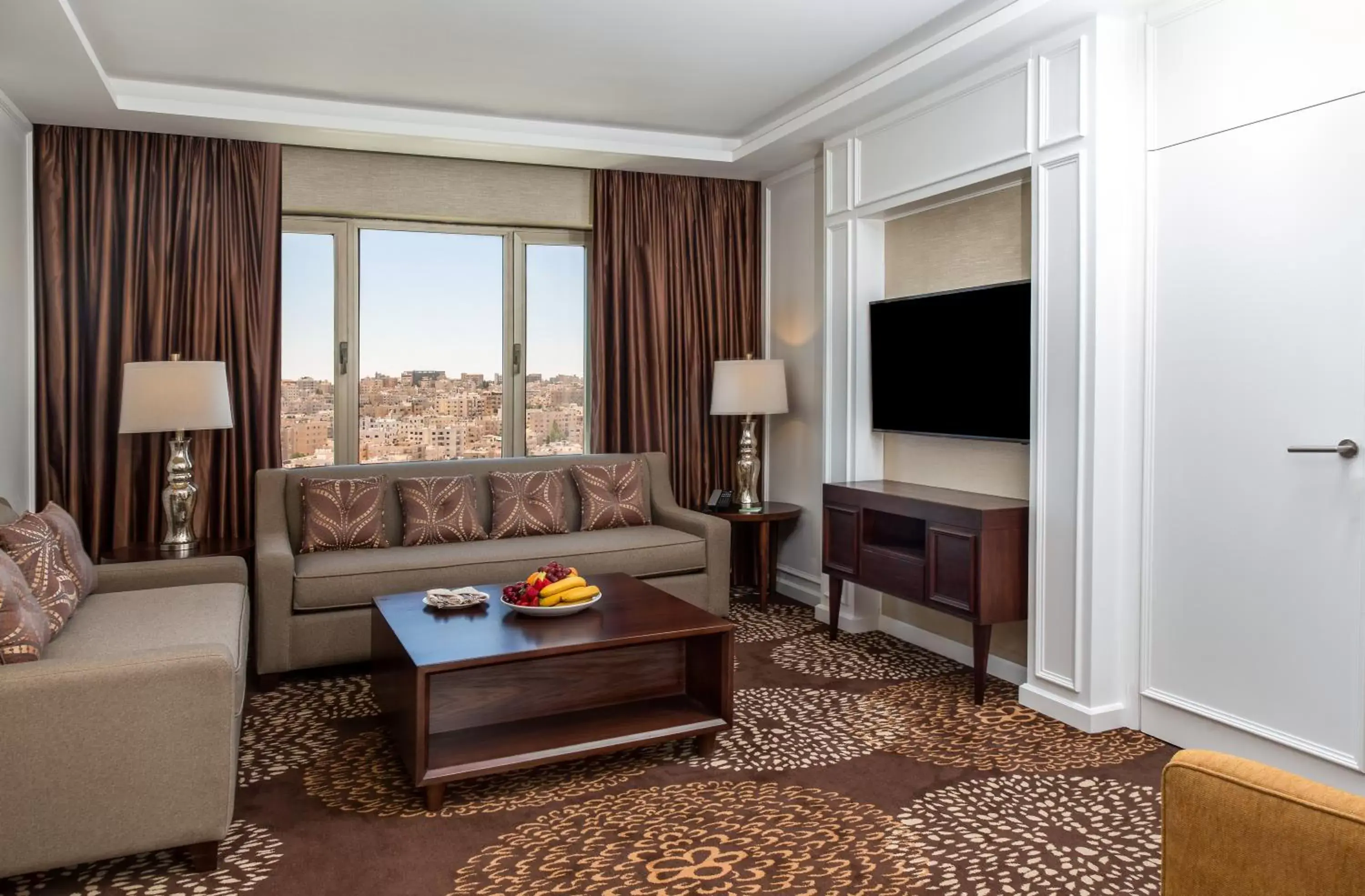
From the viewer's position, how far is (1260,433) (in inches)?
118

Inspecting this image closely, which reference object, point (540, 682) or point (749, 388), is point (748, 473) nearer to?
point (749, 388)

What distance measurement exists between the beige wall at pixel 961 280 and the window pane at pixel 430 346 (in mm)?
2273

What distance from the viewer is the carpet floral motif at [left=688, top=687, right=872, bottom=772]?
125 inches

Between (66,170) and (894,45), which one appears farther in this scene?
(66,170)

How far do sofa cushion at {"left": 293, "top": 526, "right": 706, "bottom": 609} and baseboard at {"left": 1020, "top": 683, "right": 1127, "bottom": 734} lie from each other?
1822 mm

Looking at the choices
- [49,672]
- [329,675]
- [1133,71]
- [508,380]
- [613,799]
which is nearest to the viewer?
[49,672]

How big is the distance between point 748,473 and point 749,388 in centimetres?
49

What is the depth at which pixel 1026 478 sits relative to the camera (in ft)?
13.0

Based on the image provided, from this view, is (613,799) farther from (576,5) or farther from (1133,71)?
(1133,71)

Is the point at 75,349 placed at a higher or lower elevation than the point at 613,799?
higher

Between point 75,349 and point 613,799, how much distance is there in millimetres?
3498


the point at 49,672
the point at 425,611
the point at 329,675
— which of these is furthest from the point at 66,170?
the point at 49,672

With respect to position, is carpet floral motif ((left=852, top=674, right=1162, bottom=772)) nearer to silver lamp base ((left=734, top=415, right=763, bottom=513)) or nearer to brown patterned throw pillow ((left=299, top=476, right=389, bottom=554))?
silver lamp base ((left=734, top=415, right=763, bottom=513))

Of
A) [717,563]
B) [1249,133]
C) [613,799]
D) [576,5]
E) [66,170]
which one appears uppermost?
[576,5]
